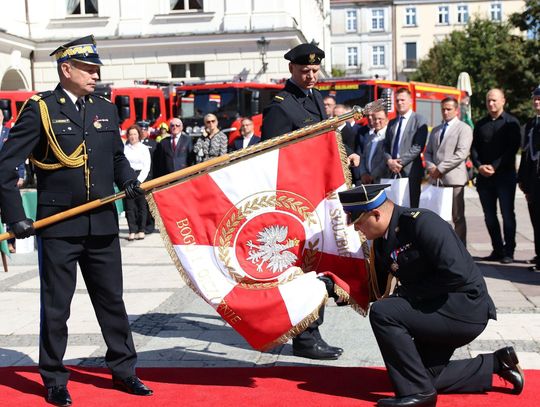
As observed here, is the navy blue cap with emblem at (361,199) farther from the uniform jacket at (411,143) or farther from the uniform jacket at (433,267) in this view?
the uniform jacket at (411,143)

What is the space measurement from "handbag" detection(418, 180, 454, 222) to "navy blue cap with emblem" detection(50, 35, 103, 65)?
4.82m

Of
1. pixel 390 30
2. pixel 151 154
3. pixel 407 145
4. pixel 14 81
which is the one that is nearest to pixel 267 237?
pixel 407 145

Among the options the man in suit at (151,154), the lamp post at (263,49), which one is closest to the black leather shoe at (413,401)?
the man in suit at (151,154)

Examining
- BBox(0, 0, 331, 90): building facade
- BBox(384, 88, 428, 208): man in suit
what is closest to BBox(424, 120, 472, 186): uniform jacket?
BBox(384, 88, 428, 208): man in suit

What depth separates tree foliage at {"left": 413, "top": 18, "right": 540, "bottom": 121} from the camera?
38812 mm

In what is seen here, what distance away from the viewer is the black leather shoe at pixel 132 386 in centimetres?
512

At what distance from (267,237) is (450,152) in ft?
15.5

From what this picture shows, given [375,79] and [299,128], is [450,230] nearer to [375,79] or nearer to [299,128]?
[299,128]

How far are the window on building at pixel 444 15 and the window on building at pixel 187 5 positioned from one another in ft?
193

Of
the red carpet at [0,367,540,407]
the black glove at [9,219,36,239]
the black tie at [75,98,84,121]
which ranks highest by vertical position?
the black tie at [75,98,84,121]

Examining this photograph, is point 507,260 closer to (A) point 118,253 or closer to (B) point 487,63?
(A) point 118,253

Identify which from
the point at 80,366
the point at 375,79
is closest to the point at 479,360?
the point at 80,366

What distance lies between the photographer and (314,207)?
17.7 feet

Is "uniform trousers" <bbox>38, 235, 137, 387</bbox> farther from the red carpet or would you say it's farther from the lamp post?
the lamp post
